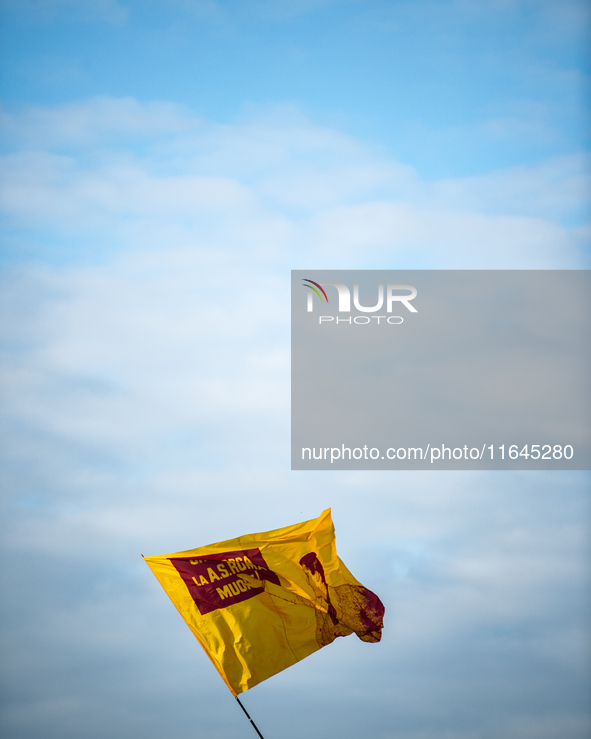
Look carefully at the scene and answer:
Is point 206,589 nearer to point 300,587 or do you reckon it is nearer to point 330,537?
point 300,587

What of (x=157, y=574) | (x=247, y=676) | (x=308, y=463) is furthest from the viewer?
(x=308, y=463)

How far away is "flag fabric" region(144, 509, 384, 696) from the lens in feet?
87.5

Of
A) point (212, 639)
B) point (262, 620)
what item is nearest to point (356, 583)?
point (262, 620)

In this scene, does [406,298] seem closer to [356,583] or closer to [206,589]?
[356,583]

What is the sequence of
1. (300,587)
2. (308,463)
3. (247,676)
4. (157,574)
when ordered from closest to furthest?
1. (247,676)
2. (157,574)
3. (300,587)
4. (308,463)

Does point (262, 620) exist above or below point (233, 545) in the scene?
below

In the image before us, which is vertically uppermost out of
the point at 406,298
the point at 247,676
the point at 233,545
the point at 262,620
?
the point at 406,298

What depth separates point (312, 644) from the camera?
93.6 ft

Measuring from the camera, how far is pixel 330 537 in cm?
3170

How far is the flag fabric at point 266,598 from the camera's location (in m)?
26.7

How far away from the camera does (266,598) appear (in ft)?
94.2

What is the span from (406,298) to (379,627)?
66.9 feet

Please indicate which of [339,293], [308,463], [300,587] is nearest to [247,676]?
[300,587]

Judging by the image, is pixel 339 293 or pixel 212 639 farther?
pixel 339 293
